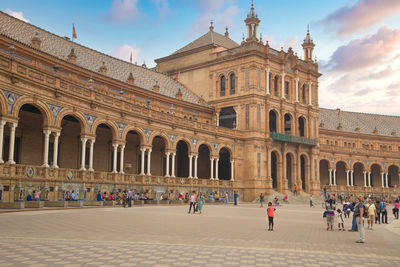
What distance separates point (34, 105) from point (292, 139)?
1454 inches

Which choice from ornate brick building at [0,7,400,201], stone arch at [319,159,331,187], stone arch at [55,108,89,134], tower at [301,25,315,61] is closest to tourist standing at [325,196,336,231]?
ornate brick building at [0,7,400,201]

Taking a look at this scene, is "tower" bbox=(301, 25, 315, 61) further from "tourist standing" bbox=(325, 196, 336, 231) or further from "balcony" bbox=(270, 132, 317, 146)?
"tourist standing" bbox=(325, 196, 336, 231)

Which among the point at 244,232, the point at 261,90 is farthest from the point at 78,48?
the point at 244,232

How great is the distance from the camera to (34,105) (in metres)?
27.7

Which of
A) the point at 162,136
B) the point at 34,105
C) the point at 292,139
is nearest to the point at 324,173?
the point at 292,139

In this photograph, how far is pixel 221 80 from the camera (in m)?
56.8

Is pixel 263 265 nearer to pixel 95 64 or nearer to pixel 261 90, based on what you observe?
pixel 95 64

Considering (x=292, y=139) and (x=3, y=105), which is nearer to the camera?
(x=3, y=105)

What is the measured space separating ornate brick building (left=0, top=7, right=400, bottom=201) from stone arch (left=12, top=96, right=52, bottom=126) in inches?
2.8

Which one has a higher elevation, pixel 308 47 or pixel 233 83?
pixel 308 47

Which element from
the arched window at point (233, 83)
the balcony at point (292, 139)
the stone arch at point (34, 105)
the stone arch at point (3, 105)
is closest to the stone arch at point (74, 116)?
the stone arch at point (34, 105)

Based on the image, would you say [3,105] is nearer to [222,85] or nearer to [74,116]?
[74,116]

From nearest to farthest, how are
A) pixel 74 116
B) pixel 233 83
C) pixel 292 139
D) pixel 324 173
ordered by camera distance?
1. pixel 74 116
2. pixel 233 83
3. pixel 292 139
4. pixel 324 173

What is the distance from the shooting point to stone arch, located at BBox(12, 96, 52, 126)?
26.0 m
